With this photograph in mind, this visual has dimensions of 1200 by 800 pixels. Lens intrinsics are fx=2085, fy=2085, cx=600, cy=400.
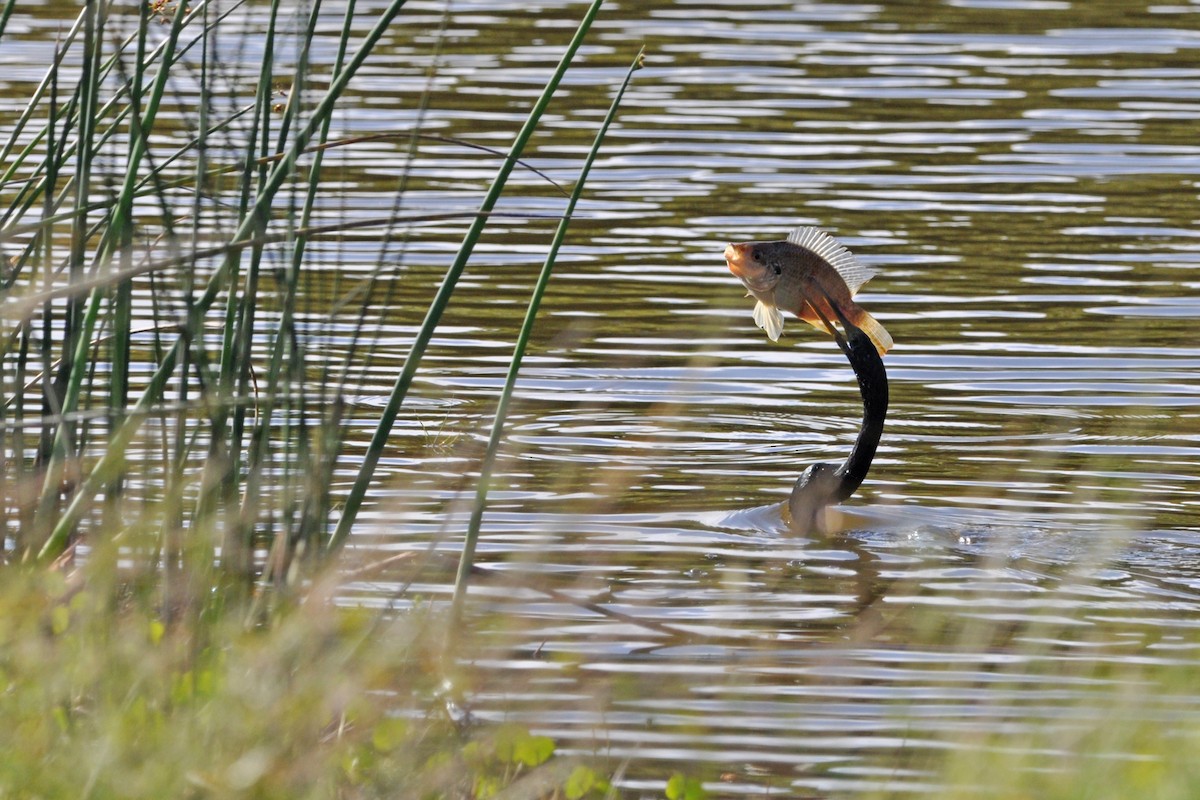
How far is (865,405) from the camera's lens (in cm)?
570

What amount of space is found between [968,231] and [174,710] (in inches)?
266

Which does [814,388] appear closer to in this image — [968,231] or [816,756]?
[968,231]

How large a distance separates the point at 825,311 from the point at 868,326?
128mm

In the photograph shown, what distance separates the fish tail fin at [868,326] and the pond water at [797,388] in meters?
0.43

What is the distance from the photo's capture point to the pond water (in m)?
4.17

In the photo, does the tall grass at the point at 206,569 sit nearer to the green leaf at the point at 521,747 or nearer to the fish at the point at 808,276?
the green leaf at the point at 521,747

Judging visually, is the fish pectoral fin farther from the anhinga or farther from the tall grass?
the tall grass

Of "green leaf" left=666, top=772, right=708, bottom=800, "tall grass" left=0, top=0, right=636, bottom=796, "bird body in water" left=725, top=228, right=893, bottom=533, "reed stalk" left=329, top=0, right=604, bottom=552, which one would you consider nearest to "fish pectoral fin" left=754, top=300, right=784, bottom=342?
"bird body in water" left=725, top=228, right=893, bottom=533

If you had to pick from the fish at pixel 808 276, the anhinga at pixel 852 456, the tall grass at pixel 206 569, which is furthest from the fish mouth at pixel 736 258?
the tall grass at pixel 206 569

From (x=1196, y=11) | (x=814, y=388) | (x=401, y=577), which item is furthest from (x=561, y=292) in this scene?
(x=1196, y=11)

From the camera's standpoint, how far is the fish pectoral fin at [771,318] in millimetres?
5770

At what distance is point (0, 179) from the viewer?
4.14 metres

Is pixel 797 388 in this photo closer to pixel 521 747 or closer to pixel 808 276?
pixel 808 276

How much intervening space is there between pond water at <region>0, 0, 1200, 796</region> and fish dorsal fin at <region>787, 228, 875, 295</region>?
1.38 ft
